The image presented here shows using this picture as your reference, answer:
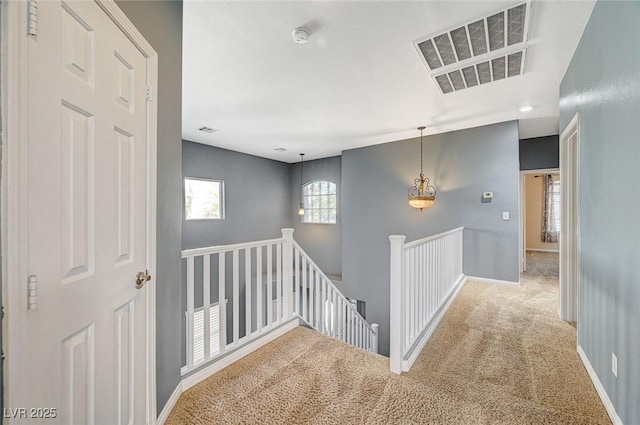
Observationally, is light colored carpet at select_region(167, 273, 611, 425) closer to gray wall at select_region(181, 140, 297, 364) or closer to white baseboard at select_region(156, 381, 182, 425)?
white baseboard at select_region(156, 381, 182, 425)

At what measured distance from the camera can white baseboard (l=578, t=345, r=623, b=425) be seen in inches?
61.5

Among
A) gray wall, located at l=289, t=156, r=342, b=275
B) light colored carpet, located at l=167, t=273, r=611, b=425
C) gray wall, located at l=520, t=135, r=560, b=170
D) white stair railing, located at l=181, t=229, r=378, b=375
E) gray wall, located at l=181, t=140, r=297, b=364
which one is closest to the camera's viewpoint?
light colored carpet, located at l=167, t=273, r=611, b=425

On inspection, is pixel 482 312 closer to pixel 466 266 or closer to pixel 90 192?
pixel 466 266

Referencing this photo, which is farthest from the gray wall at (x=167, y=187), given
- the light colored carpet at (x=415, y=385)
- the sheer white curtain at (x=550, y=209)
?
the sheer white curtain at (x=550, y=209)

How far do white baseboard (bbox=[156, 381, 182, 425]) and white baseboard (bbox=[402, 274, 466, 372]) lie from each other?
5.21 ft

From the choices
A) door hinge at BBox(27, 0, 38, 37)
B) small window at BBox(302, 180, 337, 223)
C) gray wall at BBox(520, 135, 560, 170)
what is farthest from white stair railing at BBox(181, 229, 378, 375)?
gray wall at BBox(520, 135, 560, 170)

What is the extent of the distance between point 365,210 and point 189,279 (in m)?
4.69

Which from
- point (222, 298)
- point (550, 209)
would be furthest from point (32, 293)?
point (550, 209)

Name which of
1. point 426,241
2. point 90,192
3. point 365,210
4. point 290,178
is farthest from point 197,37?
point 290,178

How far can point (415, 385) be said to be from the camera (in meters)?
1.95

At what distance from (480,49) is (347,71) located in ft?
3.96

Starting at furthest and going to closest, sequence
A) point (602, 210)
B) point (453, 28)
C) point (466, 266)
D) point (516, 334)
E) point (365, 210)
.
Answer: point (365, 210) → point (466, 266) → point (516, 334) → point (453, 28) → point (602, 210)

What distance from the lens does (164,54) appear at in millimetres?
1606

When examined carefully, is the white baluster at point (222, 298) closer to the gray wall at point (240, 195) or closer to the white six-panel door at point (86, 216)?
the white six-panel door at point (86, 216)
